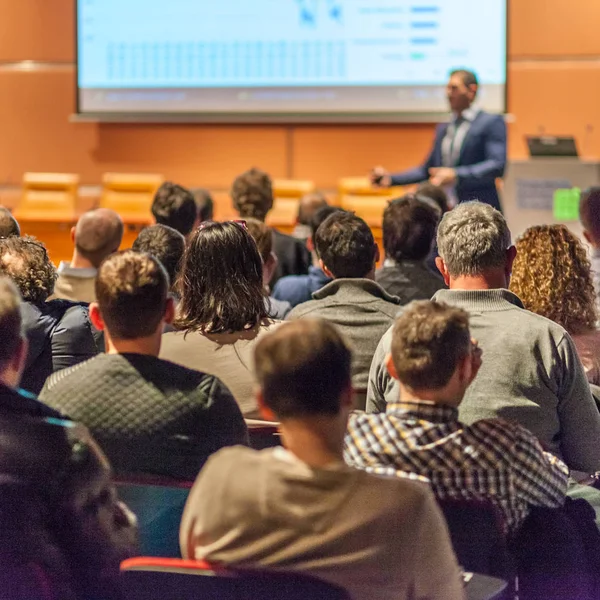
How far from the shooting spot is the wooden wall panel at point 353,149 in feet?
27.9

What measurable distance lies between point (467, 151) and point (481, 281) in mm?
3927

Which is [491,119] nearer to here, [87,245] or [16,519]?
[87,245]

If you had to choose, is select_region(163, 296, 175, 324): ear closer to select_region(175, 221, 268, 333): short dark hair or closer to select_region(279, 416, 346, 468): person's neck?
select_region(175, 221, 268, 333): short dark hair

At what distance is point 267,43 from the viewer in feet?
27.3

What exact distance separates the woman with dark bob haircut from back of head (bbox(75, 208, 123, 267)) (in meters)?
1.13

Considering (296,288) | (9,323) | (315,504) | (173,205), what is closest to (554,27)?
(173,205)

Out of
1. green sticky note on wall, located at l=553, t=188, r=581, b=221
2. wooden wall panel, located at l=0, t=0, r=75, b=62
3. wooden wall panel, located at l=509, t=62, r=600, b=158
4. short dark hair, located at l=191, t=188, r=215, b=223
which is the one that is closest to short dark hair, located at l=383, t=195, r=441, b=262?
short dark hair, located at l=191, t=188, r=215, b=223

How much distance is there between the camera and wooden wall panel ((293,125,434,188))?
27.9 ft

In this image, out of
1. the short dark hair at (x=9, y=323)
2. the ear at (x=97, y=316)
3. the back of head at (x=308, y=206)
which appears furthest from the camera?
the back of head at (x=308, y=206)

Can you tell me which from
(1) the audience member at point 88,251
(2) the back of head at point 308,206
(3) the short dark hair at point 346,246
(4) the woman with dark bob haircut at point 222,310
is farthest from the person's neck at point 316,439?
(2) the back of head at point 308,206

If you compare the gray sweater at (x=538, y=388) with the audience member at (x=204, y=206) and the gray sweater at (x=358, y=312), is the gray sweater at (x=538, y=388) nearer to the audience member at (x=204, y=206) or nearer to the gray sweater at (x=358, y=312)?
the gray sweater at (x=358, y=312)

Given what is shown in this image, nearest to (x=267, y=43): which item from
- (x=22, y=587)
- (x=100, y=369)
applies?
(x=100, y=369)

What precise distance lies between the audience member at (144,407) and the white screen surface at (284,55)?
6429mm

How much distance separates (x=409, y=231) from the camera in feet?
12.2
